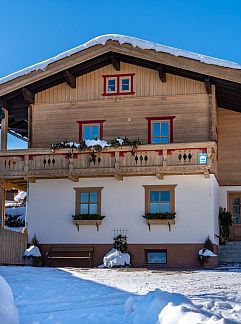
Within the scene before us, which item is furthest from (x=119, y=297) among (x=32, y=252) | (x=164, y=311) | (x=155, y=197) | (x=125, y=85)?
(x=125, y=85)

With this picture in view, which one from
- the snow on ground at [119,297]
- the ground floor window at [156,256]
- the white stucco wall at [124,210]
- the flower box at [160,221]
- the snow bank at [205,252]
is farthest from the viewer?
the ground floor window at [156,256]

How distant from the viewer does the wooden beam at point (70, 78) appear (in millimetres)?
24500

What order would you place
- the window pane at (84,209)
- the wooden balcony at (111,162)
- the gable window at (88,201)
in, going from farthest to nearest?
the window pane at (84,209), the gable window at (88,201), the wooden balcony at (111,162)

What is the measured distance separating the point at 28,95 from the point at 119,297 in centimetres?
1554

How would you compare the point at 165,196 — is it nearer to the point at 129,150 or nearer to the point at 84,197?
the point at 129,150

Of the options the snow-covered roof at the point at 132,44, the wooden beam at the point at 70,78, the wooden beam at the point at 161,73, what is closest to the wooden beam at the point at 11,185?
Answer: the snow-covered roof at the point at 132,44

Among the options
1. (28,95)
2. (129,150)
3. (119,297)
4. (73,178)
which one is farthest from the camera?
(28,95)

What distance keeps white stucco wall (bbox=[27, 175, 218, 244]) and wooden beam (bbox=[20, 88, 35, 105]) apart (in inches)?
140

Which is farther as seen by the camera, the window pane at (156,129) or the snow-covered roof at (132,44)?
the window pane at (156,129)

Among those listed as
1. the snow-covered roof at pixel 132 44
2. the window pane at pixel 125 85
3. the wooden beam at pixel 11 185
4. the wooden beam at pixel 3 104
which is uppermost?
the snow-covered roof at pixel 132 44

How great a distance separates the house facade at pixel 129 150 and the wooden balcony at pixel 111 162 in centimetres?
4

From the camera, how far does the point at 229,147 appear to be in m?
25.4

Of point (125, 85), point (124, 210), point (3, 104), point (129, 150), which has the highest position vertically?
point (125, 85)

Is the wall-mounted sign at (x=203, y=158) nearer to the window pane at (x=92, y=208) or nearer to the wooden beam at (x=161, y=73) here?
the wooden beam at (x=161, y=73)
